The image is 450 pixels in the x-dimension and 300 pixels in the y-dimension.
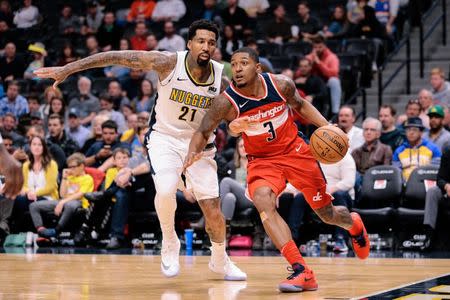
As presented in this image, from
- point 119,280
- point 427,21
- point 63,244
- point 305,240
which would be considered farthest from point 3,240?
point 427,21

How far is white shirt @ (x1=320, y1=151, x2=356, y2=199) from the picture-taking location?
36.5ft

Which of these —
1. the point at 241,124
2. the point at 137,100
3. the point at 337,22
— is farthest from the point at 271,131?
the point at 337,22

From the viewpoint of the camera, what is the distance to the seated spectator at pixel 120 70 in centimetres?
1636

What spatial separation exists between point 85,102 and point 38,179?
9.03ft

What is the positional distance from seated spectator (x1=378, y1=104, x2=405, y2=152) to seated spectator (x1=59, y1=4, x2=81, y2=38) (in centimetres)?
868

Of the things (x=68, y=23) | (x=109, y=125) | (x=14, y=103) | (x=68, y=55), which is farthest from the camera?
(x=68, y=23)

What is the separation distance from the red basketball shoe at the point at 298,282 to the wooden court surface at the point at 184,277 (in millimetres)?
71

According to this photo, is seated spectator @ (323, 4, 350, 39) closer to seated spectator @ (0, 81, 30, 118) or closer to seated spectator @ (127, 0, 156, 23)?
seated spectator @ (127, 0, 156, 23)

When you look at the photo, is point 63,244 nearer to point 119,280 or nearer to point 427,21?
point 119,280

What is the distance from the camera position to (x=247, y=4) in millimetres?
17422

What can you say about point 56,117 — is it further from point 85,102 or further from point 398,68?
point 398,68

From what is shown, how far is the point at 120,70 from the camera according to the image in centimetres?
1686

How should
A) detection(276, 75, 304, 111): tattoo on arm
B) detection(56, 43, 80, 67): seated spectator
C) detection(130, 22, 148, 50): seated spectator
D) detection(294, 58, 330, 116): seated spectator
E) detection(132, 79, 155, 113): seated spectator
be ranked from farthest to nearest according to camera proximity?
detection(56, 43, 80, 67): seated spectator
detection(130, 22, 148, 50): seated spectator
detection(132, 79, 155, 113): seated spectator
detection(294, 58, 330, 116): seated spectator
detection(276, 75, 304, 111): tattoo on arm

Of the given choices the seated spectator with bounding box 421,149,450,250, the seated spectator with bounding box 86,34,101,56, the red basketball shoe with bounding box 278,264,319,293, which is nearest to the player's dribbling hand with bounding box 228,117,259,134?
the red basketball shoe with bounding box 278,264,319,293
